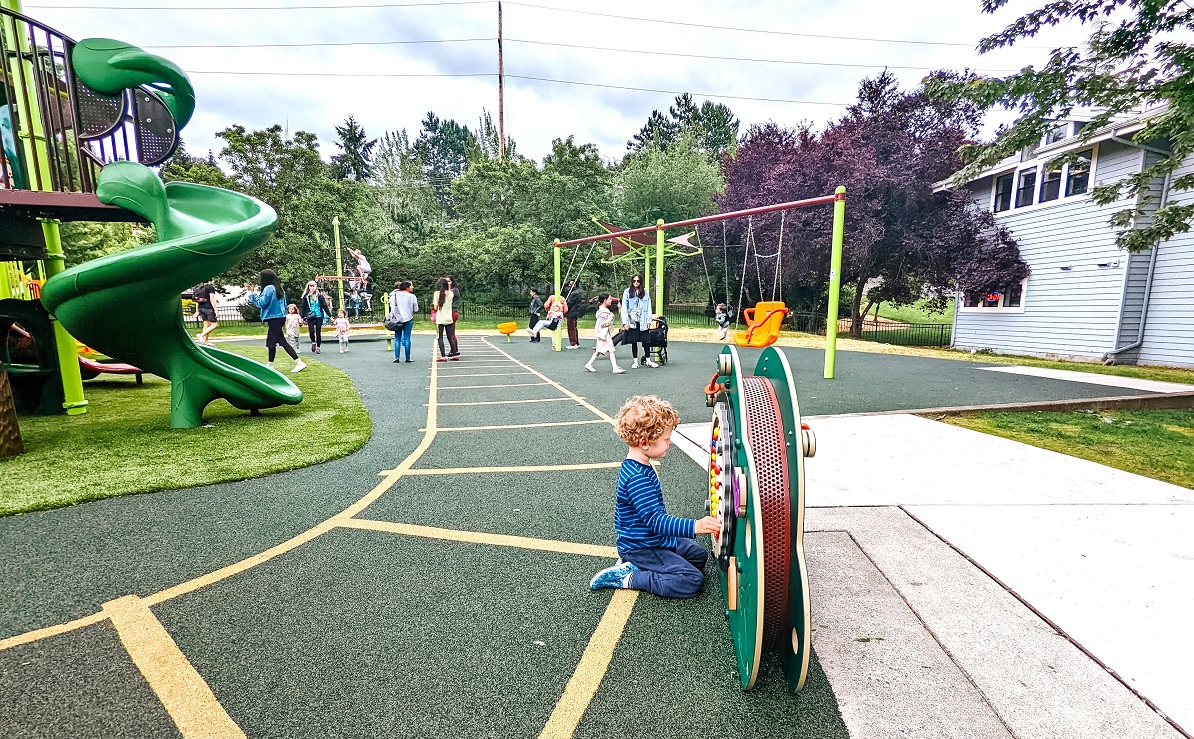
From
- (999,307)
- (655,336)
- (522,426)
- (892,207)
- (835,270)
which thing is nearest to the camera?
(522,426)

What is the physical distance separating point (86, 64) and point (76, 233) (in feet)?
61.9

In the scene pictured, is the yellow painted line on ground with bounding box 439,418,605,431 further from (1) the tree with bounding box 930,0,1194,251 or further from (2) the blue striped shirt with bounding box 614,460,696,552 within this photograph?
(1) the tree with bounding box 930,0,1194,251

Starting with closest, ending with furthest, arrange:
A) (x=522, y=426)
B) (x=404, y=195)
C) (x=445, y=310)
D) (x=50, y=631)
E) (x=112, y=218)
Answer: (x=50, y=631) < (x=112, y=218) < (x=522, y=426) < (x=445, y=310) < (x=404, y=195)

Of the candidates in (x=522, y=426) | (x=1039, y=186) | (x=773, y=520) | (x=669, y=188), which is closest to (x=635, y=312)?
(x=522, y=426)

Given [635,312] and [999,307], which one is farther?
[999,307]

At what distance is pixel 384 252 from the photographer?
33562 millimetres

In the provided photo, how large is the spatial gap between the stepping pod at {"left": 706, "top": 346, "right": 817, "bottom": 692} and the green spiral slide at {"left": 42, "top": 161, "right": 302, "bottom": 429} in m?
5.20

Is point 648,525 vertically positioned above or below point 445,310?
below

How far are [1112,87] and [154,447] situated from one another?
1297cm

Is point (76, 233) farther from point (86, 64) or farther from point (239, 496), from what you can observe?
point (239, 496)

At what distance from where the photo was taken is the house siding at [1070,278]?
13.6 meters

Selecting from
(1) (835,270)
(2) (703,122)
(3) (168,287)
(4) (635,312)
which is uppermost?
(2) (703,122)

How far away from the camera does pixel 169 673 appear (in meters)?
2.13

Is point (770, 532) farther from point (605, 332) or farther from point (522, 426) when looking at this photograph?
point (605, 332)
